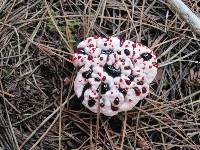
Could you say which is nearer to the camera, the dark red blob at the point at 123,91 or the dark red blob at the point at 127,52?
the dark red blob at the point at 123,91

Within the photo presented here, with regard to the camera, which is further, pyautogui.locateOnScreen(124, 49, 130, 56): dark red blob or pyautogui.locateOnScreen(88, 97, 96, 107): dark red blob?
pyautogui.locateOnScreen(124, 49, 130, 56): dark red blob

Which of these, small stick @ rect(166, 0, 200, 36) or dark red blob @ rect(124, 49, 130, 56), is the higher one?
small stick @ rect(166, 0, 200, 36)

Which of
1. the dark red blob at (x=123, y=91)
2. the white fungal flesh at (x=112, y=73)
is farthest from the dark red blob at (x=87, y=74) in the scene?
the dark red blob at (x=123, y=91)

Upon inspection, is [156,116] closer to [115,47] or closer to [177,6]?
Answer: [115,47]

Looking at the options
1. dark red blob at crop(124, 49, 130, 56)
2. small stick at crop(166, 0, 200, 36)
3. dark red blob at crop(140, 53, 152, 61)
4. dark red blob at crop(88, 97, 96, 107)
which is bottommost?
dark red blob at crop(88, 97, 96, 107)

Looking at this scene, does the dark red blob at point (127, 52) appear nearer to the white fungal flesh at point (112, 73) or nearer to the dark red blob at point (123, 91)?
the white fungal flesh at point (112, 73)

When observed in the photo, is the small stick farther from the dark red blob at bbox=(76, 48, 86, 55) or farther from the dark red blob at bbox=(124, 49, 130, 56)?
the dark red blob at bbox=(76, 48, 86, 55)

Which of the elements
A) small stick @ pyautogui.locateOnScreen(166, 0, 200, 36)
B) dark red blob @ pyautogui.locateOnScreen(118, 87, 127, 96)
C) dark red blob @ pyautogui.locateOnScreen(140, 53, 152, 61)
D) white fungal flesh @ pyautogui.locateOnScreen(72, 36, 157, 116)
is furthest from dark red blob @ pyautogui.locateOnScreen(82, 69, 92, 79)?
small stick @ pyautogui.locateOnScreen(166, 0, 200, 36)
